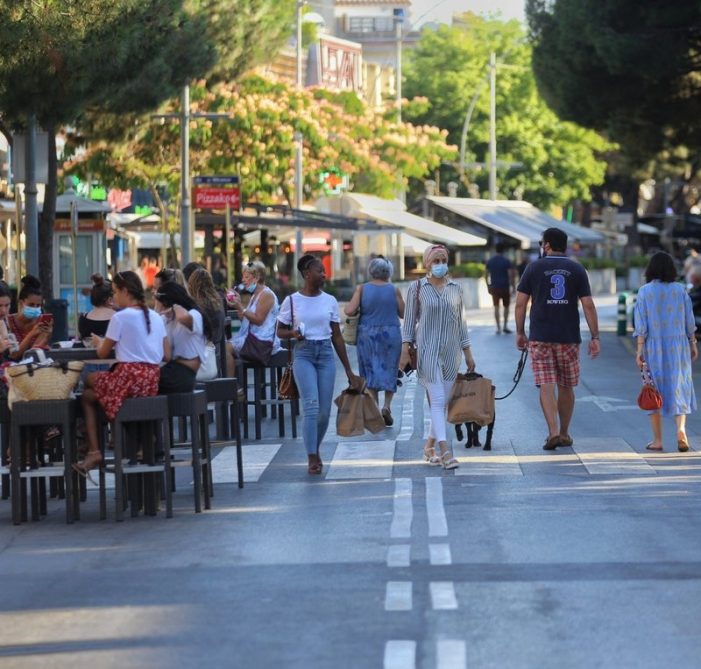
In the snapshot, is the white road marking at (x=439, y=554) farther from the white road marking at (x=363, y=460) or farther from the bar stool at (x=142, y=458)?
the white road marking at (x=363, y=460)

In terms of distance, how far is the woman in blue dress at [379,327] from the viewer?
58.0 feet

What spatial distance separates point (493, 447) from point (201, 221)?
2606 cm

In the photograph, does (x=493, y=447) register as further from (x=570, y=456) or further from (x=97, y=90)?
(x=97, y=90)

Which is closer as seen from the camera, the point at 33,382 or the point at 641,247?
the point at 33,382

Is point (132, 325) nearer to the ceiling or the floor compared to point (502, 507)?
nearer to the ceiling

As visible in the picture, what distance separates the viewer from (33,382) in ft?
38.4

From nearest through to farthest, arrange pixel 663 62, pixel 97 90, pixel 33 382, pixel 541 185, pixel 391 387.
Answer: pixel 33 382 < pixel 391 387 < pixel 97 90 < pixel 663 62 < pixel 541 185

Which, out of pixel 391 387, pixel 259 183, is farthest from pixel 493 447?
pixel 259 183

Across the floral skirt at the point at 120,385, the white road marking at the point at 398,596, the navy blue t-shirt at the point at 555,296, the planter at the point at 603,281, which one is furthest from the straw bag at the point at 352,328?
the planter at the point at 603,281

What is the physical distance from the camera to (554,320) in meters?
15.3

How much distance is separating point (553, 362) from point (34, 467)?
4971 mm

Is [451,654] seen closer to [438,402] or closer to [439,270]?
[438,402]

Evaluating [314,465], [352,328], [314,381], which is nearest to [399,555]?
[314,465]

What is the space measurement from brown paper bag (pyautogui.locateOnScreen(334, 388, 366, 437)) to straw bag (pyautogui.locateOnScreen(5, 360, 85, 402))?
3189 mm
